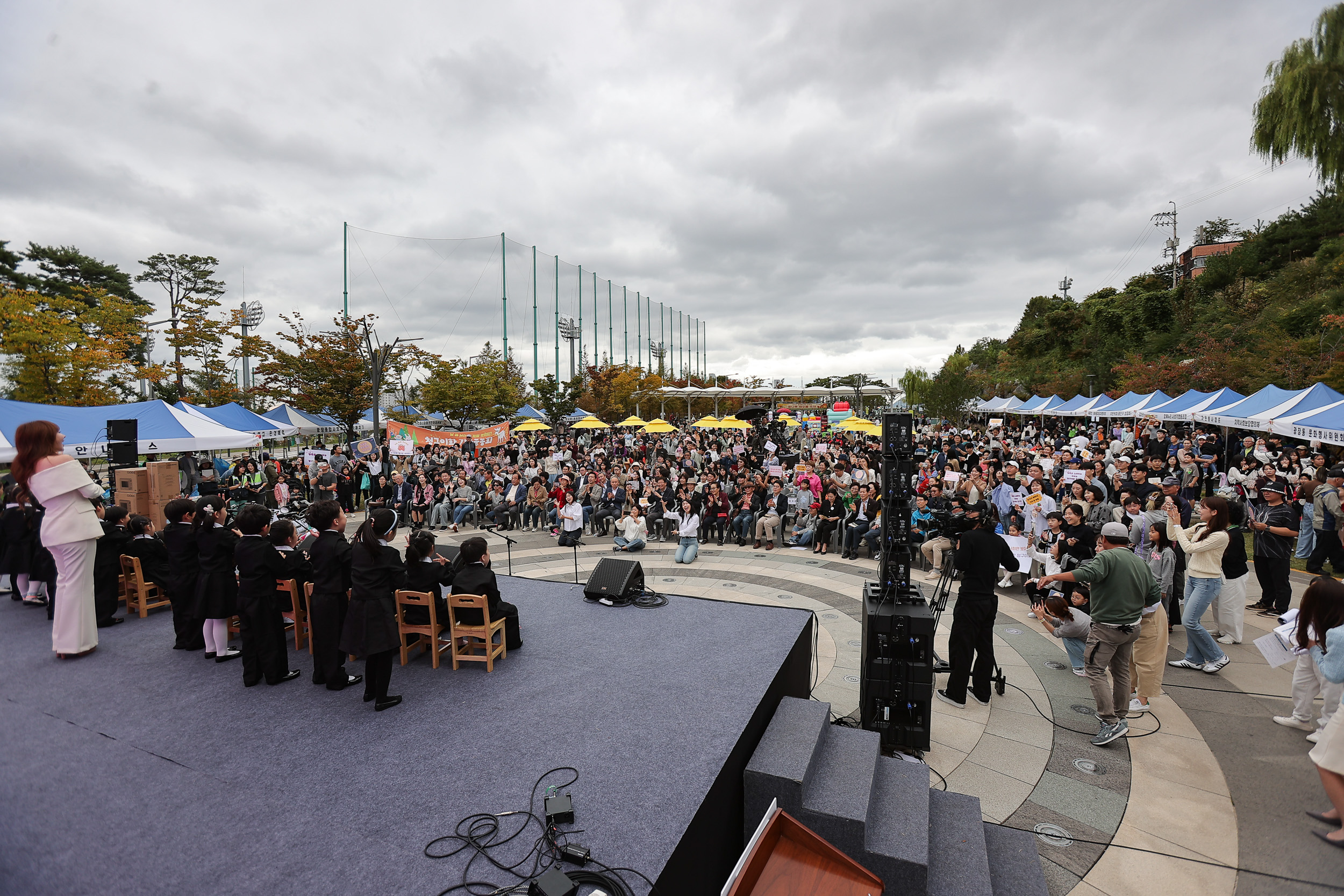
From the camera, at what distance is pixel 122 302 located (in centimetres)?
2497

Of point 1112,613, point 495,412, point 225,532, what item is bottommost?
point 1112,613

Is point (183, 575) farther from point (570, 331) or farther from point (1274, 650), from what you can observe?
point (570, 331)

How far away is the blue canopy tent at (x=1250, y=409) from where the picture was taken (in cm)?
1307

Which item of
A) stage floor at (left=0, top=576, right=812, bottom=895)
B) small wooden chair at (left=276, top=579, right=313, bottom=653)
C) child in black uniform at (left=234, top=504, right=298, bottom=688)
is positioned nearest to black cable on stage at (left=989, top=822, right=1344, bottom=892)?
stage floor at (left=0, top=576, right=812, bottom=895)

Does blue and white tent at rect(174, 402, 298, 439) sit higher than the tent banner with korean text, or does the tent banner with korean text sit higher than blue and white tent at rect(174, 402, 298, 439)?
blue and white tent at rect(174, 402, 298, 439)

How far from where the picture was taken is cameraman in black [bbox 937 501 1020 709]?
16.3 feet

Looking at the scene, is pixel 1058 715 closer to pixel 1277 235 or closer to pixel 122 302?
pixel 122 302

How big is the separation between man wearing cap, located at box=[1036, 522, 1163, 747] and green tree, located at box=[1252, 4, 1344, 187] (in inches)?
959

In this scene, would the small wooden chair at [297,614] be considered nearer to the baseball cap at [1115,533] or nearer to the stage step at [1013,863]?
the stage step at [1013,863]

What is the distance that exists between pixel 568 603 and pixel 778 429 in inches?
900

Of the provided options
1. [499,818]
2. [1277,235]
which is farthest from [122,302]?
[1277,235]

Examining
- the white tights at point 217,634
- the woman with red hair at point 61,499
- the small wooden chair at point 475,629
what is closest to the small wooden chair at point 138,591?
the woman with red hair at point 61,499

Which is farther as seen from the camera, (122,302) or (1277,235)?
(1277,235)

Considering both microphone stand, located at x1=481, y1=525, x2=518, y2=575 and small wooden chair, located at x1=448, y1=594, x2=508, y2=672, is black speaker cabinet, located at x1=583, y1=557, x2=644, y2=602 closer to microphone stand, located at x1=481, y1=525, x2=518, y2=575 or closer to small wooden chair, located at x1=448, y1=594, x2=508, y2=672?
small wooden chair, located at x1=448, y1=594, x2=508, y2=672
